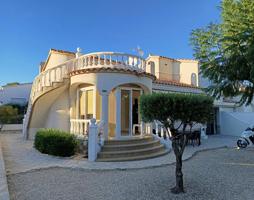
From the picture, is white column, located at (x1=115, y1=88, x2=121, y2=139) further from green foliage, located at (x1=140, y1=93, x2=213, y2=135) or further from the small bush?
green foliage, located at (x1=140, y1=93, x2=213, y2=135)

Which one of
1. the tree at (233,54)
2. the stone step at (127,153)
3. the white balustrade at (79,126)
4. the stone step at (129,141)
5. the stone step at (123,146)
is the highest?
the tree at (233,54)

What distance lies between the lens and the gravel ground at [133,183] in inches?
252

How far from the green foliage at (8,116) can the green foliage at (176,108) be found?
2284cm

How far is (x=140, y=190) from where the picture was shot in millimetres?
6836

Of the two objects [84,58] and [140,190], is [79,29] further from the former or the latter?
[140,190]

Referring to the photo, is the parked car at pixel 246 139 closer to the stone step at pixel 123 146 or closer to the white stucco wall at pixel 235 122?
the stone step at pixel 123 146

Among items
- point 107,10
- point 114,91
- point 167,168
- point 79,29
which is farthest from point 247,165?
point 79,29

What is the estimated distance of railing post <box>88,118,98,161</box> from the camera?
1100 cm

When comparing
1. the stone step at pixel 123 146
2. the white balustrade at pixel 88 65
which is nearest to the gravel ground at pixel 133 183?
the stone step at pixel 123 146

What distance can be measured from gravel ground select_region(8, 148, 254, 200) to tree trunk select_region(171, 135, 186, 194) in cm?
22

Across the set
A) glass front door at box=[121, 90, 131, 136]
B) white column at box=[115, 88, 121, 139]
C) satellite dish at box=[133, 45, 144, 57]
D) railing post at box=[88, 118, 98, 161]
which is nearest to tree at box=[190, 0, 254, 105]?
satellite dish at box=[133, 45, 144, 57]

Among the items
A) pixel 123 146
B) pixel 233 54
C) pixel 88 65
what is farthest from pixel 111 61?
pixel 233 54

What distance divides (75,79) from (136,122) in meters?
4.48

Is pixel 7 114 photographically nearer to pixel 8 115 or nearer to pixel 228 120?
pixel 8 115
